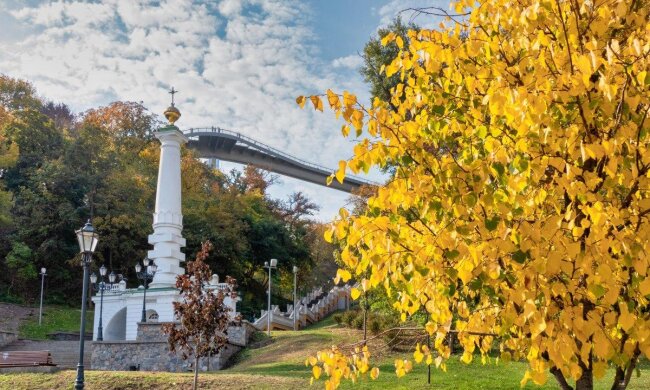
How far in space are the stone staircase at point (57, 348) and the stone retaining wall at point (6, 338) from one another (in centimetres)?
17

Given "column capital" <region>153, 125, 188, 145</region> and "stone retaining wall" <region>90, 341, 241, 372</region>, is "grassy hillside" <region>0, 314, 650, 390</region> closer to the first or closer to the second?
"stone retaining wall" <region>90, 341, 241, 372</region>

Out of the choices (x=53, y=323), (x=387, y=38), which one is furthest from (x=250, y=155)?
(x=387, y=38)

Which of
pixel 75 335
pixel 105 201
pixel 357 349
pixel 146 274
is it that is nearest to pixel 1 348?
pixel 75 335

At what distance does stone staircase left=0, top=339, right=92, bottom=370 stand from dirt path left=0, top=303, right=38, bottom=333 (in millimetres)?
3754

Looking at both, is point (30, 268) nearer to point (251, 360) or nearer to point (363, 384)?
point (251, 360)

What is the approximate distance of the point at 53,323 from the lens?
37219mm

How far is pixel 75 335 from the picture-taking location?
3541 cm

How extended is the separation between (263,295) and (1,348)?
67.7 feet

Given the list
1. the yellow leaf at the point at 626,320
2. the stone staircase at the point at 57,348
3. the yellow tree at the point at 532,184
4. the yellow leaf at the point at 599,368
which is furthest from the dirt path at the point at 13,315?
the yellow leaf at the point at 626,320

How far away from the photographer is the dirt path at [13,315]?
35.3m

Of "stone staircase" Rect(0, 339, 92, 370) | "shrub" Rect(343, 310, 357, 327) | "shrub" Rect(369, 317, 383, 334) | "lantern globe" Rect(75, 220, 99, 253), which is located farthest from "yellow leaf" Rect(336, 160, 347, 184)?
"stone staircase" Rect(0, 339, 92, 370)

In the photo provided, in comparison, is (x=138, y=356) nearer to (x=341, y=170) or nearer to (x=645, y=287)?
(x=341, y=170)

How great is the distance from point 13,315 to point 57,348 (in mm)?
10048

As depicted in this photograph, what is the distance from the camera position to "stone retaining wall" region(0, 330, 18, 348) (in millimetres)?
30109
